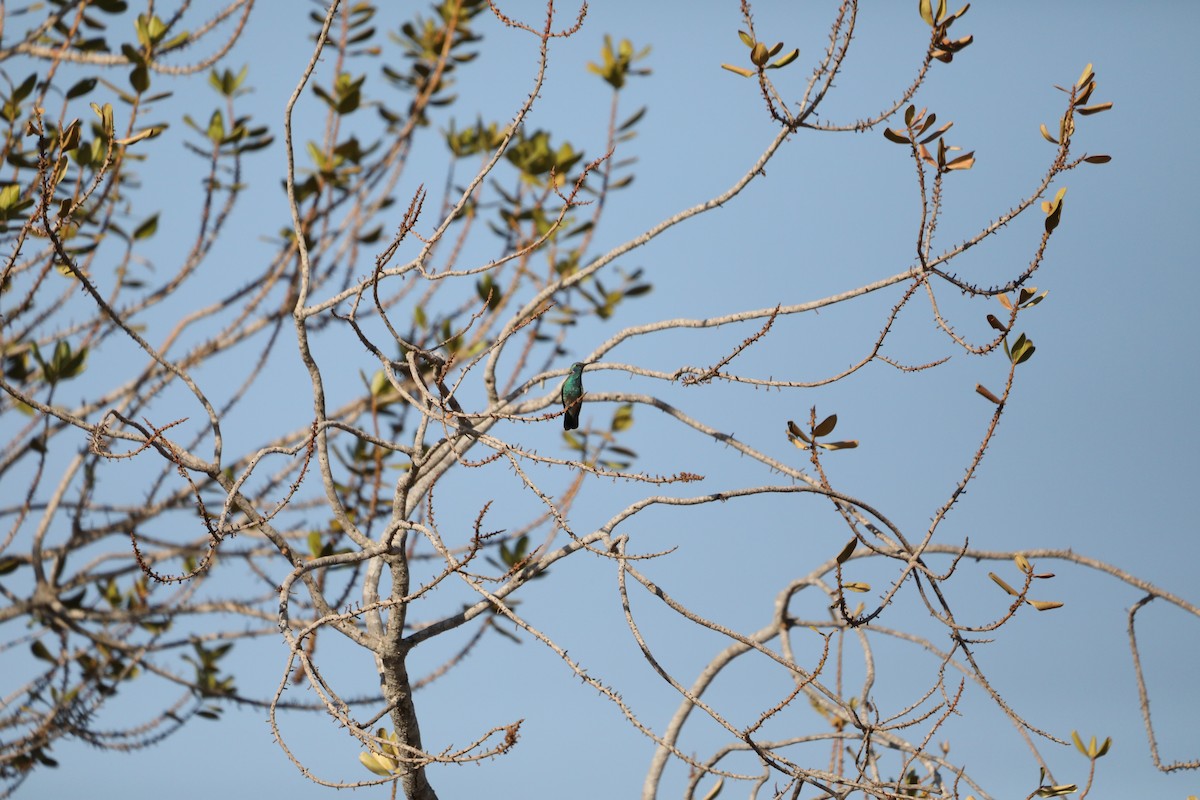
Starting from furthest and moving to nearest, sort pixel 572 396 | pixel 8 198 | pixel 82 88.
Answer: pixel 82 88, pixel 8 198, pixel 572 396

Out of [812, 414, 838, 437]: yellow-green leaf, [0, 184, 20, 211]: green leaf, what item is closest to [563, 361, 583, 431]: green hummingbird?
[812, 414, 838, 437]: yellow-green leaf

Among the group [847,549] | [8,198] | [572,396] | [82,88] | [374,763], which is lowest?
[374,763]

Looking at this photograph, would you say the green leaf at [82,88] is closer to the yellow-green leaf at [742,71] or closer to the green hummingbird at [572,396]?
the green hummingbird at [572,396]

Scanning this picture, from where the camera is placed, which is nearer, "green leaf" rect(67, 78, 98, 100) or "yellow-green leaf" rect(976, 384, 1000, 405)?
"yellow-green leaf" rect(976, 384, 1000, 405)

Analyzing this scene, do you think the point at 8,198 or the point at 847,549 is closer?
the point at 847,549

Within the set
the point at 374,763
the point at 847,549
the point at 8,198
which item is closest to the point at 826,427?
the point at 847,549

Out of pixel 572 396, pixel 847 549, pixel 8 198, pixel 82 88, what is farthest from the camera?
pixel 82 88

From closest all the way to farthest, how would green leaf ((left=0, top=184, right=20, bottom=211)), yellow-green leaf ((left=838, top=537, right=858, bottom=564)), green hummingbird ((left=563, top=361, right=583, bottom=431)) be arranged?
1. yellow-green leaf ((left=838, top=537, right=858, bottom=564))
2. green hummingbird ((left=563, top=361, right=583, bottom=431))
3. green leaf ((left=0, top=184, right=20, bottom=211))

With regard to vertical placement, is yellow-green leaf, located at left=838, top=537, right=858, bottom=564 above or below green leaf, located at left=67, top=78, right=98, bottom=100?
below

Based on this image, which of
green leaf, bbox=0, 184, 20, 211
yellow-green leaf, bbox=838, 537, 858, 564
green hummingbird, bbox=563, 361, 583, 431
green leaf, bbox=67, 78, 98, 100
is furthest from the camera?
green leaf, bbox=67, 78, 98, 100

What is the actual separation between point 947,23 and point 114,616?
4.23 meters

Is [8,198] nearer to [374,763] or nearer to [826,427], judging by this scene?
[374,763]

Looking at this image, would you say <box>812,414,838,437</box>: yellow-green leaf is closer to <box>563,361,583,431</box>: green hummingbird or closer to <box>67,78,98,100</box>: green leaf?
<box>563,361,583,431</box>: green hummingbird

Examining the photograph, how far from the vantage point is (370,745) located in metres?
3.21
